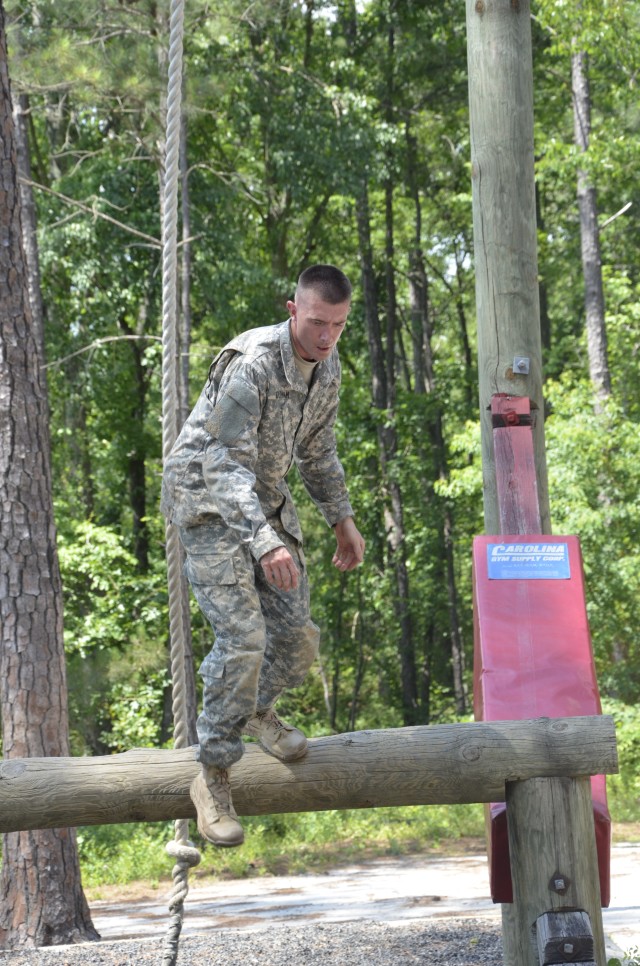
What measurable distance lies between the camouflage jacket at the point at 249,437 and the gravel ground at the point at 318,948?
117 inches

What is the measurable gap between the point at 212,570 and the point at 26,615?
4115mm

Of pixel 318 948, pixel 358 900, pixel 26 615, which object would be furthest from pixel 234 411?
pixel 358 900

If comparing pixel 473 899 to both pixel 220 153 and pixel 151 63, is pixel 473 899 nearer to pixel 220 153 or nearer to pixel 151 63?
pixel 151 63

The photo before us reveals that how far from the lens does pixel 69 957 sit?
18.7 feet

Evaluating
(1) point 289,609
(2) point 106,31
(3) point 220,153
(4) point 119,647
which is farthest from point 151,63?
(1) point 289,609

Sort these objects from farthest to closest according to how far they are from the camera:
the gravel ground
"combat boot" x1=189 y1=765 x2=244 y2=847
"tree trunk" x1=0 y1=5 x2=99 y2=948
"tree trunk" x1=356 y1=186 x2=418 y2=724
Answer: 1. "tree trunk" x1=356 y1=186 x2=418 y2=724
2. "tree trunk" x1=0 y1=5 x2=99 y2=948
3. the gravel ground
4. "combat boot" x1=189 y1=765 x2=244 y2=847

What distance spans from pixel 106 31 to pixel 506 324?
1067 cm

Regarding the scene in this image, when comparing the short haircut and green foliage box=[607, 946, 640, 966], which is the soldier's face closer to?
the short haircut

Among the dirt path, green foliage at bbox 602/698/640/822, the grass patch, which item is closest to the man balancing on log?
the dirt path

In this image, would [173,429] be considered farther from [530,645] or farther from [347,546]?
[530,645]

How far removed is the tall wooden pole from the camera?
415cm

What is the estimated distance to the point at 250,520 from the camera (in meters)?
2.92

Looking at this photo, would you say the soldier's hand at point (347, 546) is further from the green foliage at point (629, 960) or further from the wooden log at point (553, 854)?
the green foliage at point (629, 960)

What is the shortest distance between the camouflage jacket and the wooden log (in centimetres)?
101
